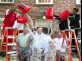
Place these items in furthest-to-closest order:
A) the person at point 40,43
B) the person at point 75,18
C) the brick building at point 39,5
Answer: the brick building at point 39,5 → the person at point 75,18 → the person at point 40,43

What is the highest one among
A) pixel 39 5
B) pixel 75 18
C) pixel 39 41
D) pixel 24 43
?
pixel 39 5

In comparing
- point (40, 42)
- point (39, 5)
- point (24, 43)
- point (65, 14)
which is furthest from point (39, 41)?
point (39, 5)

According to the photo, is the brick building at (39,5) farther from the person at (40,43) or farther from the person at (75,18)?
the person at (40,43)

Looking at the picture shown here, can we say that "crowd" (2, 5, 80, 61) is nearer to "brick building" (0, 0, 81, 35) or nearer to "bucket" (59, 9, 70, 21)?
"bucket" (59, 9, 70, 21)

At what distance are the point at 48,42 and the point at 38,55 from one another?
0.34 metres

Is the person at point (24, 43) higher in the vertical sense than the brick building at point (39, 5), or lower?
lower

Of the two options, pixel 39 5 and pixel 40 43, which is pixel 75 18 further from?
pixel 39 5

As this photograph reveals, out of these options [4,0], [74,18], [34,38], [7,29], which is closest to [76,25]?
[74,18]

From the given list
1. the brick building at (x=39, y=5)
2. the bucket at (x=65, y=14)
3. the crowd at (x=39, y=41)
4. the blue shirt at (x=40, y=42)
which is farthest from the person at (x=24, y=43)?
the brick building at (x=39, y=5)

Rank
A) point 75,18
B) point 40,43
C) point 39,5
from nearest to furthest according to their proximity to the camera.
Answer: point 40,43, point 75,18, point 39,5

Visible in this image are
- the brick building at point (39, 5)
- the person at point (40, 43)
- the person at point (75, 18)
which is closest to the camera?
the person at point (40, 43)

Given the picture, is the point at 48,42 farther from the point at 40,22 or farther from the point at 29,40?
the point at 40,22

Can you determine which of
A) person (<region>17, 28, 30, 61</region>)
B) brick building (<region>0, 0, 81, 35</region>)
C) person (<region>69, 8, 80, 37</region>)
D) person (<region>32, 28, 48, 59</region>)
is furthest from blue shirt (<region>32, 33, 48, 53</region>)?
brick building (<region>0, 0, 81, 35</region>)

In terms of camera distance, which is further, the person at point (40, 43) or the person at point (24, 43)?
the person at point (24, 43)
